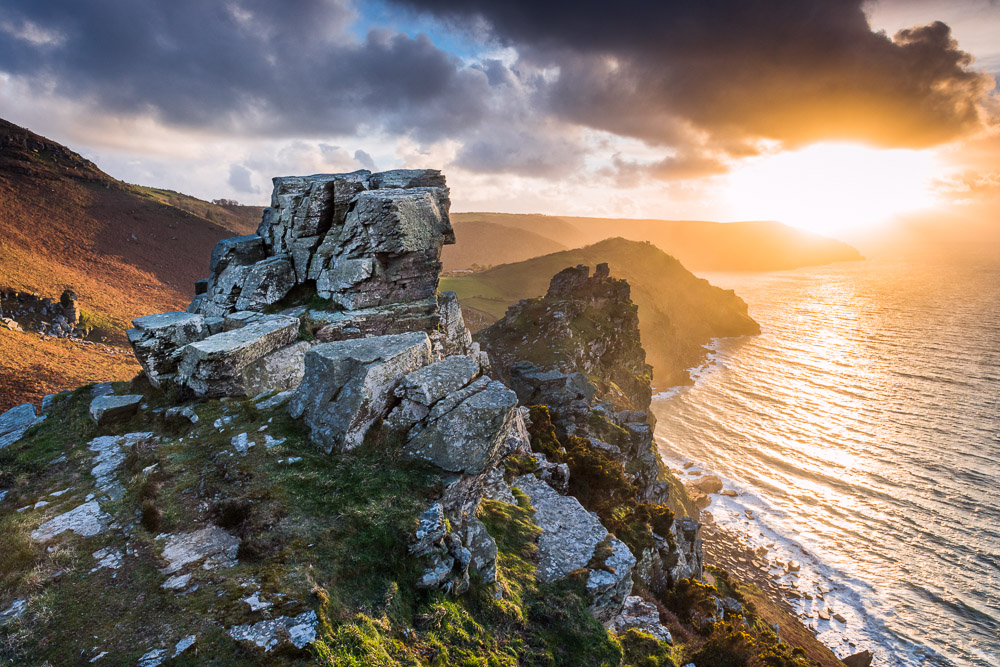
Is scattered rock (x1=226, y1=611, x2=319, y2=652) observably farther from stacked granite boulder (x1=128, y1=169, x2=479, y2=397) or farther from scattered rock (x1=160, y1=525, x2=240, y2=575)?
stacked granite boulder (x1=128, y1=169, x2=479, y2=397)

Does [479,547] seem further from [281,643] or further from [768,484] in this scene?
[768,484]

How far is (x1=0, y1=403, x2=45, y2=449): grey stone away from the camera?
54.2ft

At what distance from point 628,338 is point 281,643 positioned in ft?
180

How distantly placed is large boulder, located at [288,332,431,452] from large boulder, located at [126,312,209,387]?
7433 mm

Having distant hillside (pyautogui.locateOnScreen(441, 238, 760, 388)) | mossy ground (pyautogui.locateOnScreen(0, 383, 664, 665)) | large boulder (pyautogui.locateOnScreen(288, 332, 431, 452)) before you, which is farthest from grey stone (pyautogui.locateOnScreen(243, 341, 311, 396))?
distant hillside (pyautogui.locateOnScreen(441, 238, 760, 388))

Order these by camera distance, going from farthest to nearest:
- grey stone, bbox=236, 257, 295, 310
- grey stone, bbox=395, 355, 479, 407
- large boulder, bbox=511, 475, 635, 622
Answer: grey stone, bbox=236, 257, 295, 310
large boulder, bbox=511, 475, 635, 622
grey stone, bbox=395, 355, 479, 407

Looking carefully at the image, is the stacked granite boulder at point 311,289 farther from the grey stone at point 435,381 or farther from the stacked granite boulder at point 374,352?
the grey stone at point 435,381

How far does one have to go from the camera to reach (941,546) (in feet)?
127

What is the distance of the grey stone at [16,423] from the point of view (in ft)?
54.2

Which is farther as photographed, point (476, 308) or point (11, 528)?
point (476, 308)

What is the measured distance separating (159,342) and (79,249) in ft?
225

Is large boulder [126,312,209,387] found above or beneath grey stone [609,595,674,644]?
above

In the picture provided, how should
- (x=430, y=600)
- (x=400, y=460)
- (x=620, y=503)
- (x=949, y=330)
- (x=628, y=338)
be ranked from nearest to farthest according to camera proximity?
(x=430, y=600)
(x=400, y=460)
(x=620, y=503)
(x=628, y=338)
(x=949, y=330)

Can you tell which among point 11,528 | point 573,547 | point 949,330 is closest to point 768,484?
point 573,547
